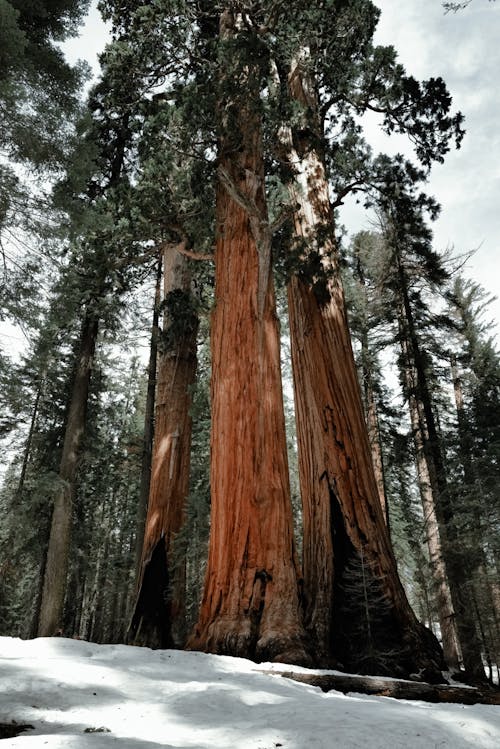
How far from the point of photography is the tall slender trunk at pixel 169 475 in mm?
6738

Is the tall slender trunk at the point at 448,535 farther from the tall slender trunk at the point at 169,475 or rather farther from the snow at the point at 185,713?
the snow at the point at 185,713

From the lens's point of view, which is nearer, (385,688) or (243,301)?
(385,688)

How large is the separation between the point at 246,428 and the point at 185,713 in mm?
3048

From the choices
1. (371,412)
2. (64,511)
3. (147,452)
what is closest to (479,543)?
(371,412)

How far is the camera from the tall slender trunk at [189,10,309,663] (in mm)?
3918

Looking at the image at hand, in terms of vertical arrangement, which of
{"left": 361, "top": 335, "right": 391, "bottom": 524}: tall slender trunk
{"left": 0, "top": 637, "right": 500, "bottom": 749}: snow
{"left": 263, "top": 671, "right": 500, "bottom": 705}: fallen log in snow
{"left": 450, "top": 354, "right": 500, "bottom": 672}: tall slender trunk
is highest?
{"left": 361, "top": 335, "right": 391, "bottom": 524}: tall slender trunk

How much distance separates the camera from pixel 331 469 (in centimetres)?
521

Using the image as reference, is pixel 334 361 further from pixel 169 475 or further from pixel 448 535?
pixel 448 535

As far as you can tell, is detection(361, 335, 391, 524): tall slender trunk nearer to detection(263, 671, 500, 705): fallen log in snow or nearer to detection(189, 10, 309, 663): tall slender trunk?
detection(189, 10, 309, 663): tall slender trunk

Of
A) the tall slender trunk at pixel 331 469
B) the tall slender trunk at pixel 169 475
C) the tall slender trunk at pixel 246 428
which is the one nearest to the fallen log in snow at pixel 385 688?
the tall slender trunk at pixel 246 428

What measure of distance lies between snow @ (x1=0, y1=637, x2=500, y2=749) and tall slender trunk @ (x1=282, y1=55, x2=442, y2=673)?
2.25 meters

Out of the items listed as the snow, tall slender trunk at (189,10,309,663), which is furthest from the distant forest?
the snow

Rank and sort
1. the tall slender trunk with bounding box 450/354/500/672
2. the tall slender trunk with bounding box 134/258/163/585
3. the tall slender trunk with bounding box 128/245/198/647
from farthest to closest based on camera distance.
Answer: the tall slender trunk with bounding box 134/258/163/585 < the tall slender trunk with bounding box 450/354/500/672 < the tall slender trunk with bounding box 128/245/198/647

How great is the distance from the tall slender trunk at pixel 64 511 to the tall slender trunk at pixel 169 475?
7.70 feet
